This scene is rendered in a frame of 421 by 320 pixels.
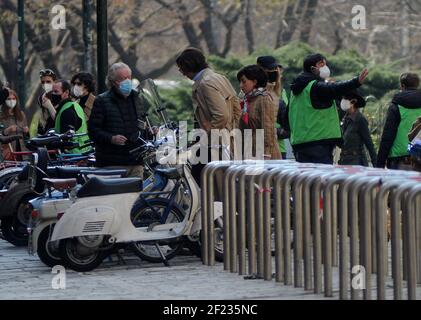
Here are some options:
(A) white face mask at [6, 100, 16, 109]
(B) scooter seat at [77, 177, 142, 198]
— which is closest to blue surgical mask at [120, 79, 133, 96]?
(B) scooter seat at [77, 177, 142, 198]

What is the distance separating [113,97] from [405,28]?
30.6m

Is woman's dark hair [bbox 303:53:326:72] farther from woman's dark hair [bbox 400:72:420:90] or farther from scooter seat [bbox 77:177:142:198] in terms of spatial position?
scooter seat [bbox 77:177:142:198]

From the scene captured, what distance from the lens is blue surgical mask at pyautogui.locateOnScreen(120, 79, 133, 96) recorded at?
12.9 meters

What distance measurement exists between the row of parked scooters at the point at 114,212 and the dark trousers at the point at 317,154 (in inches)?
52.4

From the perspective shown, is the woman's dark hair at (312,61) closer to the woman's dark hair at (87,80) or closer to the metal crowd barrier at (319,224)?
the metal crowd barrier at (319,224)

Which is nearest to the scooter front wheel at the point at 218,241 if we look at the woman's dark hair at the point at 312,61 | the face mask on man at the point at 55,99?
the woman's dark hair at the point at 312,61

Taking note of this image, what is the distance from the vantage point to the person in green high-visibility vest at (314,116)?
1289cm

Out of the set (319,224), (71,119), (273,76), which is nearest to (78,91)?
(71,119)

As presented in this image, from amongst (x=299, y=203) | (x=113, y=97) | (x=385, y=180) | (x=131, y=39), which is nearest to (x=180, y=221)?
(x=113, y=97)

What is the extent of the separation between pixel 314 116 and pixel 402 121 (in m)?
1.38

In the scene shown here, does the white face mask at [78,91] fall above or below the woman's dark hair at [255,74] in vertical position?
below

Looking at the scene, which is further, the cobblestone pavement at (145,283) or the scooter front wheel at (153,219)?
the scooter front wheel at (153,219)

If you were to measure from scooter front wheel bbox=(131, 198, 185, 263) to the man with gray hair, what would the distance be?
82 cm

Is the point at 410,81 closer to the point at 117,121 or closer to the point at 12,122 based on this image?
the point at 117,121
